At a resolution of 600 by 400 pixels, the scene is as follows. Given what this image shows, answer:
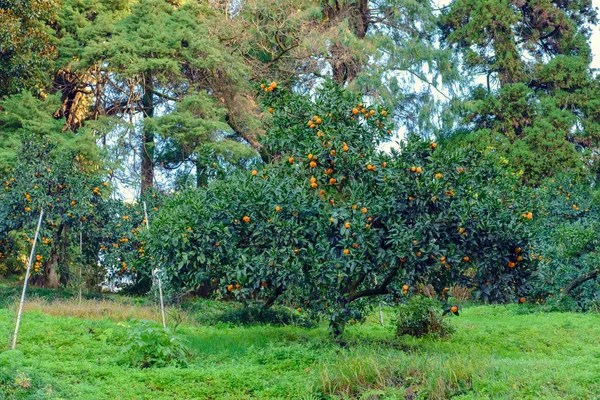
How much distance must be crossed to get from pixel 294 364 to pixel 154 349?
1.74 m

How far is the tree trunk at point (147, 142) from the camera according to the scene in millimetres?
19450

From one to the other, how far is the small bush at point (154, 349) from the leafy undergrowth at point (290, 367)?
0.15m

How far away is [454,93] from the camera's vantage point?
2111cm

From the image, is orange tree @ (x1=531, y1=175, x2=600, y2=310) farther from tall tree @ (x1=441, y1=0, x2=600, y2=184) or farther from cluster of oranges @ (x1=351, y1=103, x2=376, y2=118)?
cluster of oranges @ (x1=351, y1=103, x2=376, y2=118)

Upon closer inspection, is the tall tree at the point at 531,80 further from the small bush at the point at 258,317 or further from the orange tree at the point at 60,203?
the orange tree at the point at 60,203

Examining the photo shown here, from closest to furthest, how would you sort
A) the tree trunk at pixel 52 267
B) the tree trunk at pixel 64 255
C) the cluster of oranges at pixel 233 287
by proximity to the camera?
the cluster of oranges at pixel 233 287 < the tree trunk at pixel 52 267 < the tree trunk at pixel 64 255

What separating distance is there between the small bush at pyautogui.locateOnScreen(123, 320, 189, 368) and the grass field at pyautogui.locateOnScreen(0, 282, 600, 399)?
157 millimetres

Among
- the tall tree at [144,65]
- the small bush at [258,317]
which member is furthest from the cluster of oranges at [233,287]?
the tall tree at [144,65]

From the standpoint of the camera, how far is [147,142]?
19484mm

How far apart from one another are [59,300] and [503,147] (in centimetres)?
1509

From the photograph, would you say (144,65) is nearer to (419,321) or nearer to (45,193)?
(45,193)

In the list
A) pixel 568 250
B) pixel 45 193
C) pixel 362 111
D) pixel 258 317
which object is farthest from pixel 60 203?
pixel 568 250

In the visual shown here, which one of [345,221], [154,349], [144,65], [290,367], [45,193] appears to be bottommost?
[290,367]

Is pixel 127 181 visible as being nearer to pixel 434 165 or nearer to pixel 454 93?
pixel 454 93
